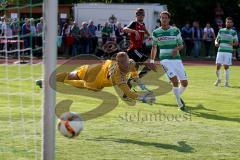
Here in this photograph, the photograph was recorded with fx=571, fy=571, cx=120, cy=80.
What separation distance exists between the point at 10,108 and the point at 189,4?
114 ft

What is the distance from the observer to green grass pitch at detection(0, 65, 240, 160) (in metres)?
7.95

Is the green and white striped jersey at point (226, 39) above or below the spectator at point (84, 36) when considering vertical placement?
above

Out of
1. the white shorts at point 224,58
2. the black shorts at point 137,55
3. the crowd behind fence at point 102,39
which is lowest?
the crowd behind fence at point 102,39

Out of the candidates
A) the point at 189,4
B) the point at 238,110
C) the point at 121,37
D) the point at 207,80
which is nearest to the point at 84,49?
the point at 121,37

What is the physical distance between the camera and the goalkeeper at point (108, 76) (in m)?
11.6

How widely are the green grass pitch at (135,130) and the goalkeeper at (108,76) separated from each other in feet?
1.13

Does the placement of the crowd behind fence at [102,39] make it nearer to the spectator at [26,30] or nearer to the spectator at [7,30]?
the spectator at [26,30]

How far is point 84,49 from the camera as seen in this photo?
30.9 meters

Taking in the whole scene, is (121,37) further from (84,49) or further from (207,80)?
(207,80)

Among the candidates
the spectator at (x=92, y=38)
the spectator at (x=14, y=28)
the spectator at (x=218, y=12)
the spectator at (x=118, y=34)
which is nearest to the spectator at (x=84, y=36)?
the spectator at (x=92, y=38)

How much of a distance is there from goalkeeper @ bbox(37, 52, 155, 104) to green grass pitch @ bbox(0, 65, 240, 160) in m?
0.35

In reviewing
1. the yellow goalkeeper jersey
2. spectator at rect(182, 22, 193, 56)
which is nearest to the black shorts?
the yellow goalkeeper jersey

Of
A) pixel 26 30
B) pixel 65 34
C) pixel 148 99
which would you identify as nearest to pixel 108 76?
pixel 148 99

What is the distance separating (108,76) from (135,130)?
3.01 m
